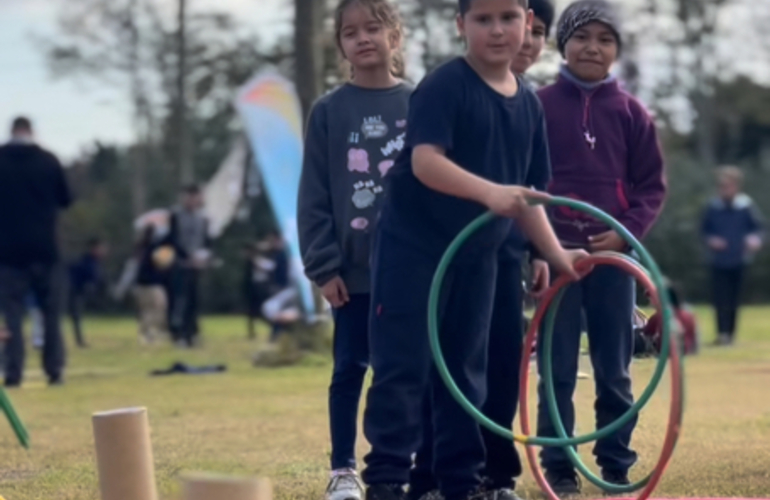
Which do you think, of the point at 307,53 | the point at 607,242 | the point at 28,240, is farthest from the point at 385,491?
the point at 307,53

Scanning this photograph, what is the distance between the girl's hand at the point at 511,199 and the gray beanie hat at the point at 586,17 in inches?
63.5

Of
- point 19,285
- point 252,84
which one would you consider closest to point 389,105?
point 19,285

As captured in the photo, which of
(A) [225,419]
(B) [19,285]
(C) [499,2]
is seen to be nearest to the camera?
(C) [499,2]

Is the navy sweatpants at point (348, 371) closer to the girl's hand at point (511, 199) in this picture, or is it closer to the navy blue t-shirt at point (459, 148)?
the navy blue t-shirt at point (459, 148)

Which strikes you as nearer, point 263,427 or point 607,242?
point 607,242

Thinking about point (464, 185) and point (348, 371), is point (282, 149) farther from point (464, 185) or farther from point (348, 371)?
point (464, 185)

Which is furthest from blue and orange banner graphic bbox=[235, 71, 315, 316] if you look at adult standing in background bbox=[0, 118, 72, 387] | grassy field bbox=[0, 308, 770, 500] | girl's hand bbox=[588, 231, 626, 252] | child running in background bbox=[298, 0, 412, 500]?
child running in background bbox=[298, 0, 412, 500]

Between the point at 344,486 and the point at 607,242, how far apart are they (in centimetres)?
137

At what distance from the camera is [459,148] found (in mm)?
5047

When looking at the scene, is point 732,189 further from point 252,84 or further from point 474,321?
point 474,321

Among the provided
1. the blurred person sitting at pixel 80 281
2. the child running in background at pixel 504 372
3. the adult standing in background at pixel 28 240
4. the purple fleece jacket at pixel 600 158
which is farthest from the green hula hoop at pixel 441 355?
the blurred person sitting at pixel 80 281

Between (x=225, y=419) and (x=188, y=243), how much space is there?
10.3m

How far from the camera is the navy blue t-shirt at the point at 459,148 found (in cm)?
498

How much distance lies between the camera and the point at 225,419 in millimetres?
9234
